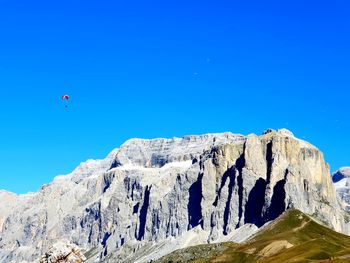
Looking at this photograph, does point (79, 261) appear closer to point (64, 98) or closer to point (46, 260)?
point (46, 260)

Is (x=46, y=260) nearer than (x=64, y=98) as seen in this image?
Yes

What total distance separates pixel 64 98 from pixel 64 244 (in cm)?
4367

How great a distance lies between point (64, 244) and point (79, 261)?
118 centimetres

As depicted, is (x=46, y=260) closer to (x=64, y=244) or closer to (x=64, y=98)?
(x=64, y=244)

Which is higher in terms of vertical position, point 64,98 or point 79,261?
point 64,98

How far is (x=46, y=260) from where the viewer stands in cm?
2867

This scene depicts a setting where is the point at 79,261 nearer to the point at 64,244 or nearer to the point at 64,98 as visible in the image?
the point at 64,244

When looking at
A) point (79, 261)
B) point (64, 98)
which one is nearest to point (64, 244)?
point (79, 261)

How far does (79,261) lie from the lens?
28984 mm

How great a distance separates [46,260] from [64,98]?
44.4m

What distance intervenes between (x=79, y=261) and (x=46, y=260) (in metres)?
1.59

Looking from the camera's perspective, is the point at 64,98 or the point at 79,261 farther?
the point at 64,98

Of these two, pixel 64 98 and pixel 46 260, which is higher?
pixel 64 98

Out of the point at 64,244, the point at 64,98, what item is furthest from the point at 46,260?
the point at 64,98
